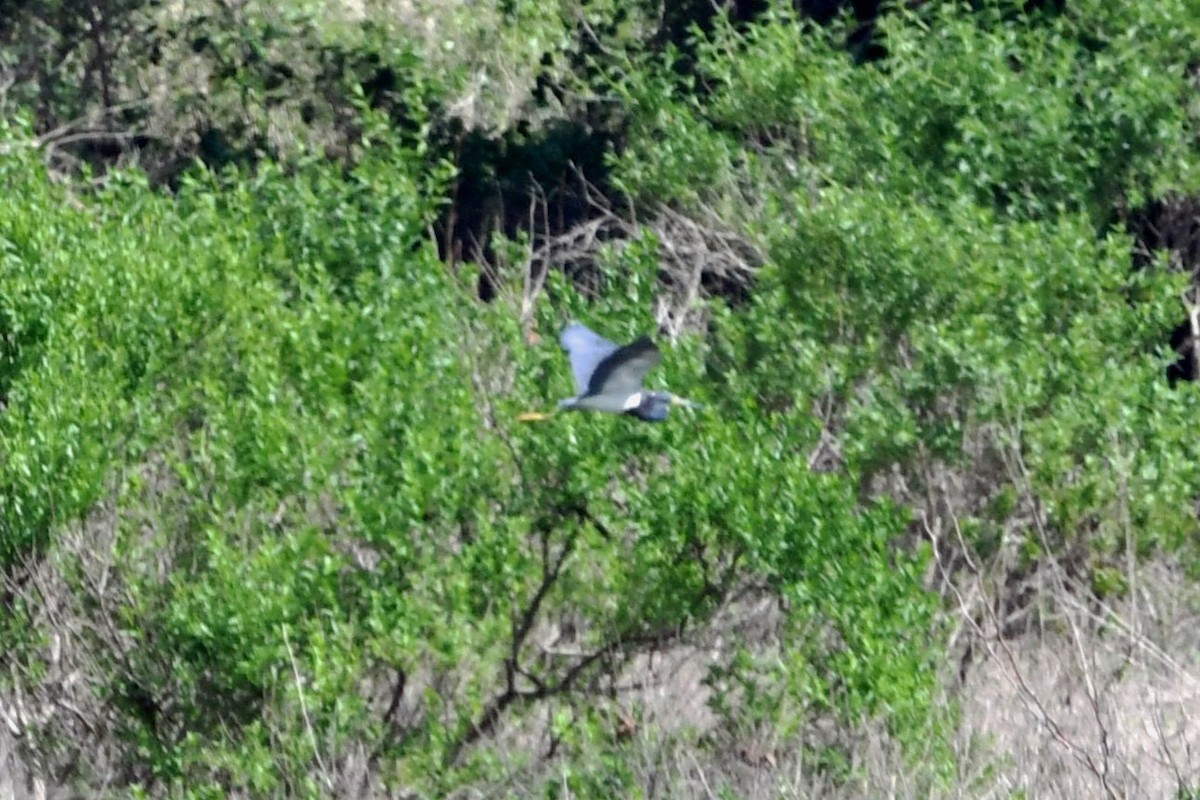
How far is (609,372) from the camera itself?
269 inches

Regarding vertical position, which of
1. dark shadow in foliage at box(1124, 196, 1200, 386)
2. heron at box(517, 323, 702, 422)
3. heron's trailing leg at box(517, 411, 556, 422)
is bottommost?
dark shadow in foliage at box(1124, 196, 1200, 386)

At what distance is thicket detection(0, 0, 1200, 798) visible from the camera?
287 inches

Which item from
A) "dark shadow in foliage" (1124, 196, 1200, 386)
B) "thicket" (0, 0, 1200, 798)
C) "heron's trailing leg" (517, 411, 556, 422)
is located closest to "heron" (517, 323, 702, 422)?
"heron's trailing leg" (517, 411, 556, 422)

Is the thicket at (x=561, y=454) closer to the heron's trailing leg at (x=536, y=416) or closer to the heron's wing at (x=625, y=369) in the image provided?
the heron's trailing leg at (x=536, y=416)

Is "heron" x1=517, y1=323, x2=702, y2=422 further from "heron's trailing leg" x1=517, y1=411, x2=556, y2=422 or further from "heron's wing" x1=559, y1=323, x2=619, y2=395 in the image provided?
"heron's trailing leg" x1=517, y1=411, x2=556, y2=422

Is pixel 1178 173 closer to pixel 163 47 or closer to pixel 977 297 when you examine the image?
pixel 977 297

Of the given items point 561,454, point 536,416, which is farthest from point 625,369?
point 561,454

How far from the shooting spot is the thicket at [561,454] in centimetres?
729

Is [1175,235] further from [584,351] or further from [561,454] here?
[584,351]

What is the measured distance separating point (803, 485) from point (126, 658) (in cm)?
249

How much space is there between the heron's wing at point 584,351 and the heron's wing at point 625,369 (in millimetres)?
31

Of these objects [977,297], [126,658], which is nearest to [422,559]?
[126,658]

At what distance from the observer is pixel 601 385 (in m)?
6.88

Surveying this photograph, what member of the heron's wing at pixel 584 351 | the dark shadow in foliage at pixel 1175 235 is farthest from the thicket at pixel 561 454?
the heron's wing at pixel 584 351
